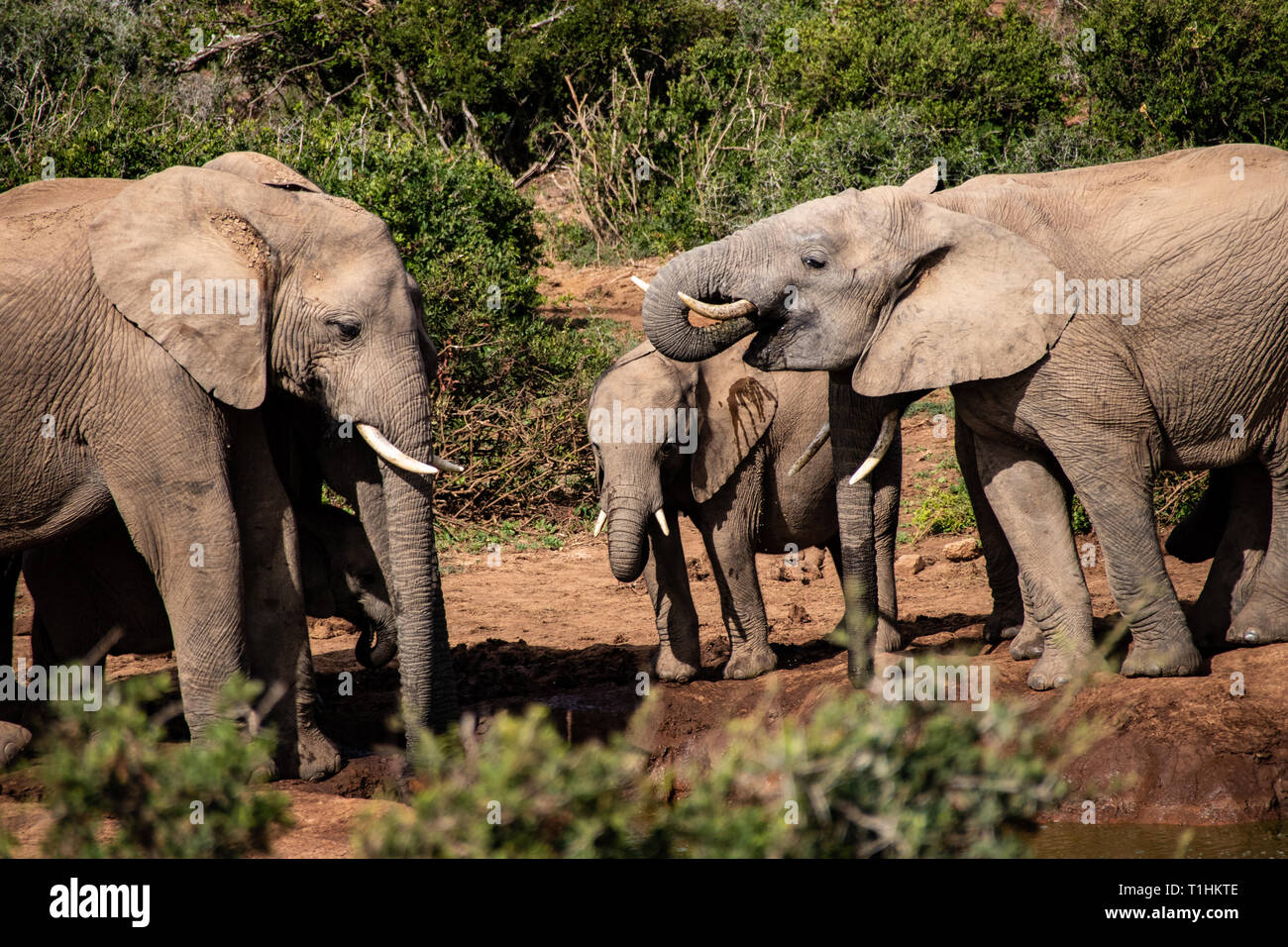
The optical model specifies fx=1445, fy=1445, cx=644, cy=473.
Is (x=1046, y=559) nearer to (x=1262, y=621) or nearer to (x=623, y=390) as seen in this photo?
(x=1262, y=621)

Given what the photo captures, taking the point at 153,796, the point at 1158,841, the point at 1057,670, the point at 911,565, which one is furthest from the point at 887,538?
the point at 153,796

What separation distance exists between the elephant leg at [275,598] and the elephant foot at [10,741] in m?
Answer: 1.07

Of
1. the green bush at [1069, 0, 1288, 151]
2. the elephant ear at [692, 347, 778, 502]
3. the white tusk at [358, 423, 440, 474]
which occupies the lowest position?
the white tusk at [358, 423, 440, 474]

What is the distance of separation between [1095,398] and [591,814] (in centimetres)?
368

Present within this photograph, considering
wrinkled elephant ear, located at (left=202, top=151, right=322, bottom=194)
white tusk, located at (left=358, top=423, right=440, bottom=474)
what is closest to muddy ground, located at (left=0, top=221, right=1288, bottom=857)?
white tusk, located at (left=358, top=423, right=440, bottom=474)

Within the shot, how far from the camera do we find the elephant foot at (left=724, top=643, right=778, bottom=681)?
24.3ft

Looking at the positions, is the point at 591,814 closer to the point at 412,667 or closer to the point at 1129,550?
the point at 412,667

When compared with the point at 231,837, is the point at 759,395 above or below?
above

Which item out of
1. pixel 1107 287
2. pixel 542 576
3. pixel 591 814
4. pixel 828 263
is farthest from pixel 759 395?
pixel 591 814

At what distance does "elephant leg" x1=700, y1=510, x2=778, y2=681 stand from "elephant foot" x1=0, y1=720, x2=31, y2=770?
3.31m

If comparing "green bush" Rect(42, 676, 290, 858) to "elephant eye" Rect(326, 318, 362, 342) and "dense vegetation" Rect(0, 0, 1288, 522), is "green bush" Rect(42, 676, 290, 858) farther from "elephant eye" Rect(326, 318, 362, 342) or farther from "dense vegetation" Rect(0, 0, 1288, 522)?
"dense vegetation" Rect(0, 0, 1288, 522)

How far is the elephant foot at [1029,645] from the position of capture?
686 centimetres

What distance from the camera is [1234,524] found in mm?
6836

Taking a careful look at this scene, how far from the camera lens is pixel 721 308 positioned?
6023 millimetres
